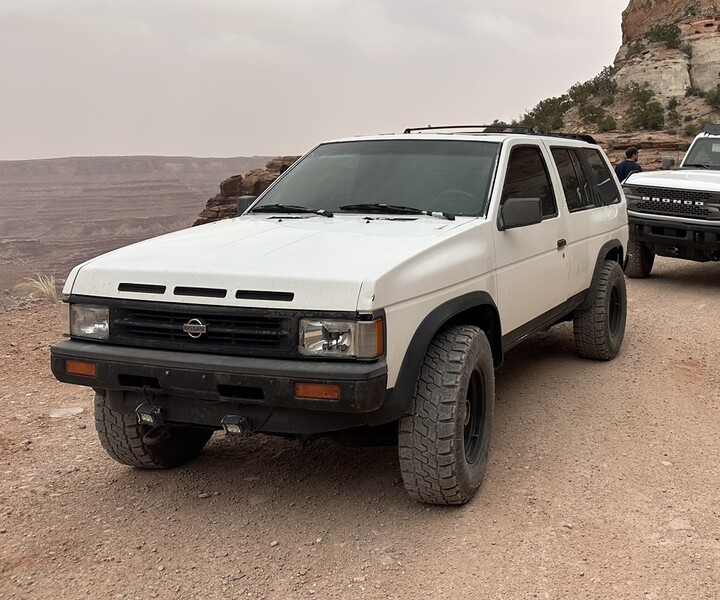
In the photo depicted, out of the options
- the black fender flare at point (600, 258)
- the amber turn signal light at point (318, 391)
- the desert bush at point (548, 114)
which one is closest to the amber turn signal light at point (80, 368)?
the amber turn signal light at point (318, 391)

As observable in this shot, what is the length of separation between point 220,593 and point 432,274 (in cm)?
162

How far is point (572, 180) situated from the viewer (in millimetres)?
5562

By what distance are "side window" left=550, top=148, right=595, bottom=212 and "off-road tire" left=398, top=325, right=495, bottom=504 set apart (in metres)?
2.18

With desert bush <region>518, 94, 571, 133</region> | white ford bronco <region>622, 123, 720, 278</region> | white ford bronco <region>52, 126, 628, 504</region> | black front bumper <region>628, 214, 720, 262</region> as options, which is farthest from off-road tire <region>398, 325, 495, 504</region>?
desert bush <region>518, 94, 571, 133</region>

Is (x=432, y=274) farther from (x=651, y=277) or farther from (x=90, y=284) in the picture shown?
(x=651, y=277)

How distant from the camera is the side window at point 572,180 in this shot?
5363 mm

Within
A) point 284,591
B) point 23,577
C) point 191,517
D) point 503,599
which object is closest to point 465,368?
point 503,599

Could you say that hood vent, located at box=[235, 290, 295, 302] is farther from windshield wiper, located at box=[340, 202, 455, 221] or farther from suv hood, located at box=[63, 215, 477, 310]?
windshield wiper, located at box=[340, 202, 455, 221]

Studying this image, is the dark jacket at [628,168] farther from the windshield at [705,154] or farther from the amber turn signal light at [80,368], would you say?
the amber turn signal light at [80,368]

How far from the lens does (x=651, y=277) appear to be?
1048 centimetres

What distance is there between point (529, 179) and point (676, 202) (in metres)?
5.27

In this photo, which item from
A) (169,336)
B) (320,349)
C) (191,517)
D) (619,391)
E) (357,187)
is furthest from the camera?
(619,391)

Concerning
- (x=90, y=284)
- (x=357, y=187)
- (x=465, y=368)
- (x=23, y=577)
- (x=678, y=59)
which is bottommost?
(x=23, y=577)

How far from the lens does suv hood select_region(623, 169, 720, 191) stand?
29.7 ft
